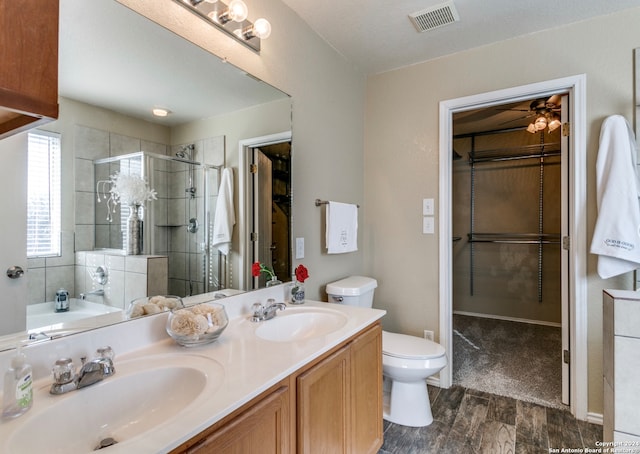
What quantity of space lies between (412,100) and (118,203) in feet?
7.06

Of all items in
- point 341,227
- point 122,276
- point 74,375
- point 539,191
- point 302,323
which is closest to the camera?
point 74,375

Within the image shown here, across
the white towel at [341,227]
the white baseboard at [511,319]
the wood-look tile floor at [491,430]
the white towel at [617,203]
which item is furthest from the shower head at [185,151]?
the white baseboard at [511,319]

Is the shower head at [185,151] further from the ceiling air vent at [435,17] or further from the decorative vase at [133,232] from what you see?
the ceiling air vent at [435,17]

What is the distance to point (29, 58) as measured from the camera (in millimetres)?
593

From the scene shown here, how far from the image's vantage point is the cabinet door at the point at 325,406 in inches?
39.8

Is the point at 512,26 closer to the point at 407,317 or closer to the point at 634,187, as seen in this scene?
the point at 634,187

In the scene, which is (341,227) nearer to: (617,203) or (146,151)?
(146,151)

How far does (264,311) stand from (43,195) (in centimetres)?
88

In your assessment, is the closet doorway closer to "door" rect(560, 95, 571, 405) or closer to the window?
"door" rect(560, 95, 571, 405)

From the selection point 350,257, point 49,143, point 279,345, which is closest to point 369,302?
point 350,257

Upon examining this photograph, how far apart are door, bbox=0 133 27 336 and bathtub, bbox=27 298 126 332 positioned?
0.08 ft

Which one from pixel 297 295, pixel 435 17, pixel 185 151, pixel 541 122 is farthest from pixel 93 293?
pixel 541 122

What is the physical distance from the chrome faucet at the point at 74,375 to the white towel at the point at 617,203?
234 cm

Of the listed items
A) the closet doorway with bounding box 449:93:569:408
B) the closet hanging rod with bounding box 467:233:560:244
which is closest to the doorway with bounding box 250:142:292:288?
the closet doorway with bounding box 449:93:569:408
